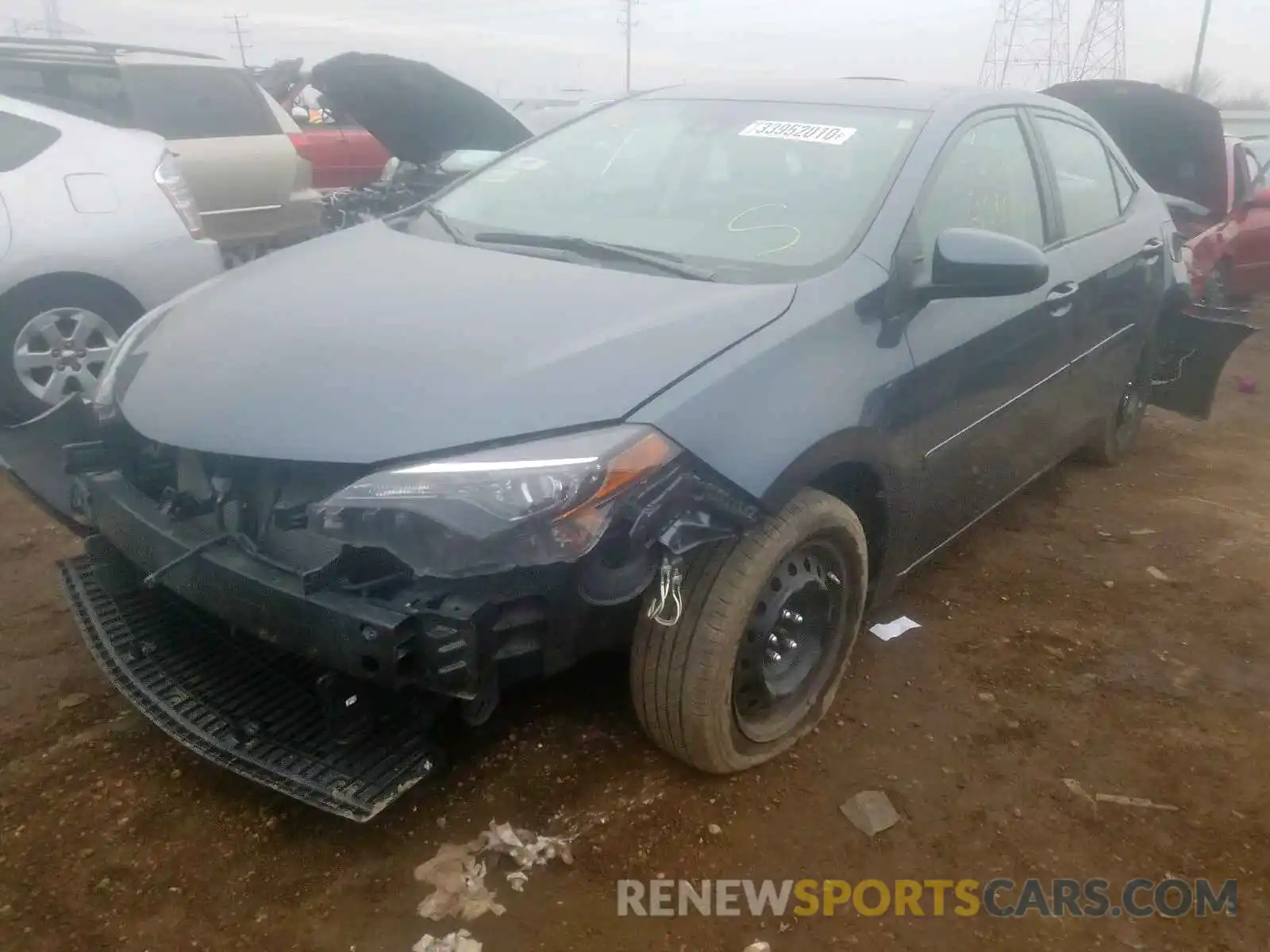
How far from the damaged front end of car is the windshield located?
0.84 m

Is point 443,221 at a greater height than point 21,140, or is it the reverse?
point 21,140

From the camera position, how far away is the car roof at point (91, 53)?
512 cm

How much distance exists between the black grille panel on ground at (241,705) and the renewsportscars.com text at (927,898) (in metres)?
0.59

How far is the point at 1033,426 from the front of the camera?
336 centimetres

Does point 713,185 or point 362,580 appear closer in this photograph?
point 362,580

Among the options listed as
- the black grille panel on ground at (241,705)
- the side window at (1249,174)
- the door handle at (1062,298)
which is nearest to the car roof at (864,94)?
the door handle at (1062,298)

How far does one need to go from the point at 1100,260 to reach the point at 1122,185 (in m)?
0.71

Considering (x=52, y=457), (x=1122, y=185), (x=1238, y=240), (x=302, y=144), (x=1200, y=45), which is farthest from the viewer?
(x=1200, y=45)

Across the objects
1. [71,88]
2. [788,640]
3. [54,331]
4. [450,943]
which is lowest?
[450,943]

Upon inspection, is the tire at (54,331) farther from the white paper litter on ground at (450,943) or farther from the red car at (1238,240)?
the red car at (1238,240)

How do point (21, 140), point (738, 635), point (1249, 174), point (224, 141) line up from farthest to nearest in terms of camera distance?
point (1249, 174) → point (224, 141) → point (21, 140) → point (738, 635)

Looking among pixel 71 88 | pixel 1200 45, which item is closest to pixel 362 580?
pixel 71 88

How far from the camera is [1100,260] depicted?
142 inches

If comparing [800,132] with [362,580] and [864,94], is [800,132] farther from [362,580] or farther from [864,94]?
[362,580]
